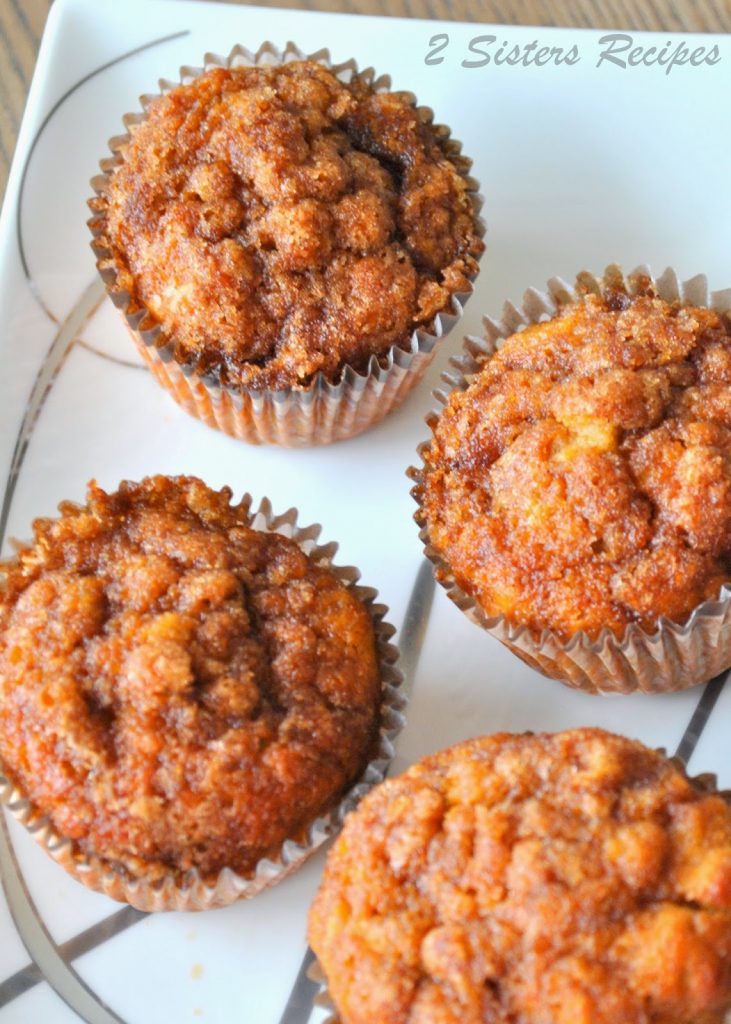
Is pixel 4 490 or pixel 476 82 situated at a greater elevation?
pixel 476 82

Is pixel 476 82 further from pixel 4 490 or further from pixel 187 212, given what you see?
pixel 4 490

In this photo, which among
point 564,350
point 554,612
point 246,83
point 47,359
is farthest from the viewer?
point 47,359

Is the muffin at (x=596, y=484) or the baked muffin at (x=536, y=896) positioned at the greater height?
the muffin at (x=596, y=484)

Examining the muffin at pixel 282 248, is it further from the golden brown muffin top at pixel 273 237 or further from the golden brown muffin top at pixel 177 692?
the golden brown muffin top at pixel 177 692

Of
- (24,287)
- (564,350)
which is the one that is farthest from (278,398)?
(24,287)

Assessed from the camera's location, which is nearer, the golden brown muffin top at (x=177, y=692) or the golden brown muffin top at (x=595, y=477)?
the golden brown muffin top at (x=177, y=692)

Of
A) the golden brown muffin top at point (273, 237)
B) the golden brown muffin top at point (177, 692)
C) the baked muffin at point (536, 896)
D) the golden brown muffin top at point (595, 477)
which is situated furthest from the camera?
the golden brown muffin top at point (273, 237)

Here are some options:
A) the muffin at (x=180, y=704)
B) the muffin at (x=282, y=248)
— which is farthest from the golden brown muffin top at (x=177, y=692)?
the muffin at (x=282, y=248)

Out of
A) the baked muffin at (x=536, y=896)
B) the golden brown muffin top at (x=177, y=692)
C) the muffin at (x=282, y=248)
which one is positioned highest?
the muffin at (x=282, y=248)
